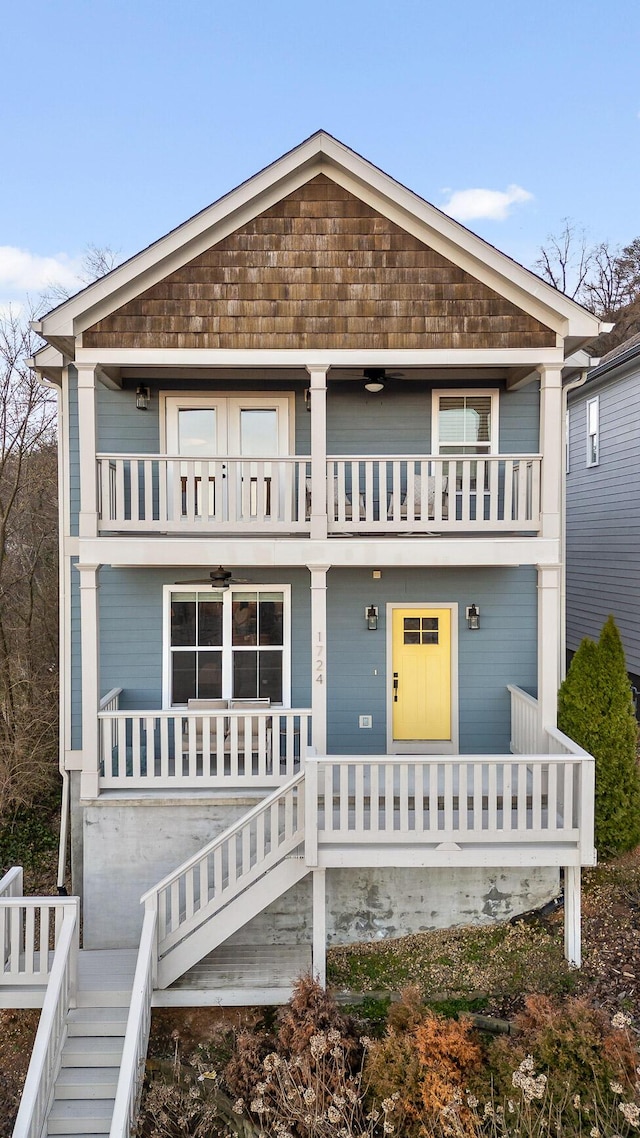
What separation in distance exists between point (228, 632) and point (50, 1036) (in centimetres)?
503

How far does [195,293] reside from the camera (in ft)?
25.4

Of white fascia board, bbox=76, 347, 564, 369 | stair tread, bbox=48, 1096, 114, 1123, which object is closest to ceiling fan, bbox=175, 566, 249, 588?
white fascia board, bbox=76, 347, 564, 369

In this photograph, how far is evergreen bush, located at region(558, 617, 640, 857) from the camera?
25.7 feet

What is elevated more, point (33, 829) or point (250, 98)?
point (250, 98)

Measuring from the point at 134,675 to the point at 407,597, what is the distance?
13.4 feet

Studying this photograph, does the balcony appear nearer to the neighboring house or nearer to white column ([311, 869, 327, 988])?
white column ([311, 869, 327, 988])

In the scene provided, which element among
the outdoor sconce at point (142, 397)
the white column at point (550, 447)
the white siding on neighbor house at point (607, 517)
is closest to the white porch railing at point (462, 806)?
the white column at point (550, 447)

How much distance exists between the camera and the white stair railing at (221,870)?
265 inches

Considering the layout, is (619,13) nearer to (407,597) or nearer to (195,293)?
(195,293)

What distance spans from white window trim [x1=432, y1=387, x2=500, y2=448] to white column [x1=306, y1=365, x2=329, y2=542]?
2223mm

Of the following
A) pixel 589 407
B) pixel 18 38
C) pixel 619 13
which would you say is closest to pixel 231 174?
pixel 18 38

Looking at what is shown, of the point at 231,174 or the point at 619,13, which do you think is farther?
the point at 231,174

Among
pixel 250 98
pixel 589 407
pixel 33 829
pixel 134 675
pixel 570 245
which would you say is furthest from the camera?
pixel 570 245

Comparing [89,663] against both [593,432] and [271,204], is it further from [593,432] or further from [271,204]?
[593,432]
